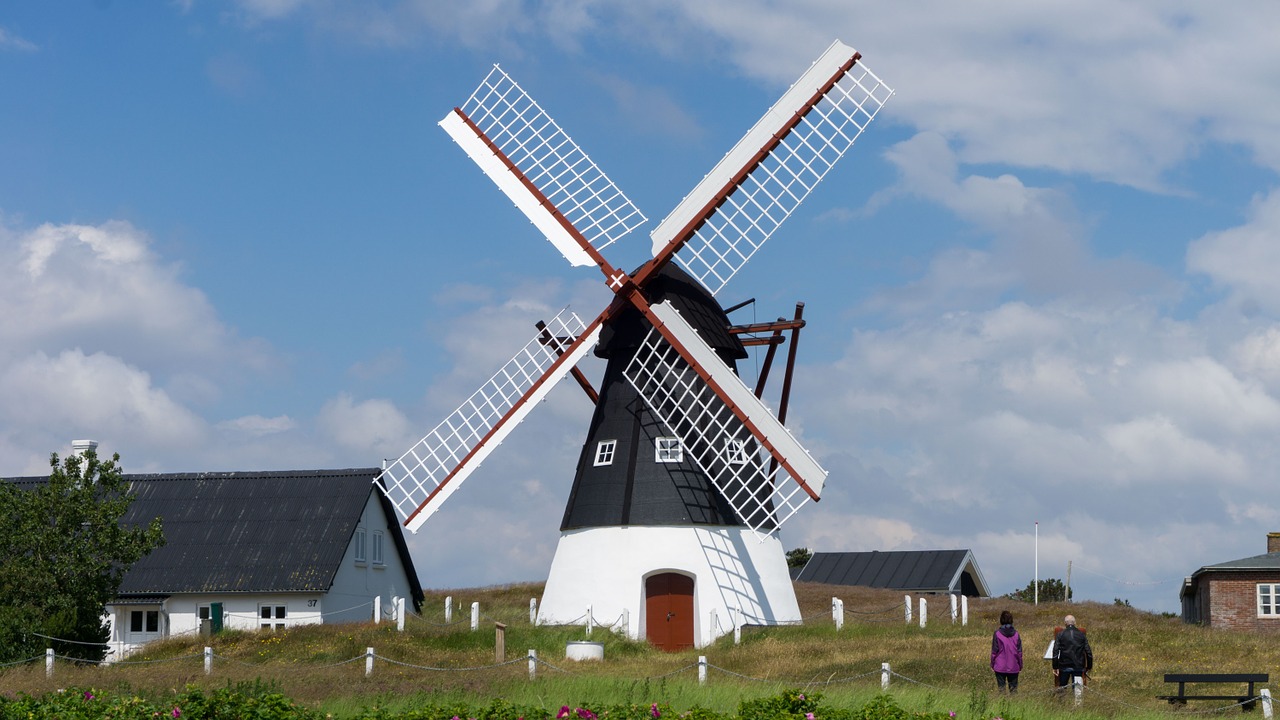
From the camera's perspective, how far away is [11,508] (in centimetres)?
2670

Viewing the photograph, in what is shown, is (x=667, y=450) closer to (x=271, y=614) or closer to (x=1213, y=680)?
(x=271, y=614)

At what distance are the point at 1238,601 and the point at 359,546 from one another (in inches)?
1003

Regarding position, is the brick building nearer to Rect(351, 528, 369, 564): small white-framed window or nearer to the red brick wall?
the red brick wall

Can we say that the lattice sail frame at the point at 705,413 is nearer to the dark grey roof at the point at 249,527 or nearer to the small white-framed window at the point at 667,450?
the small white-framed window at the point at 667,450

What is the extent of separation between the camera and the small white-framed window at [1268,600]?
39.2 meters

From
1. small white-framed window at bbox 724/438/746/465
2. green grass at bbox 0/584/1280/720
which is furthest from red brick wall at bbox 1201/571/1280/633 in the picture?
small white-framed window at bbox 724/438/746/465

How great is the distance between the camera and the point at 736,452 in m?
28.3

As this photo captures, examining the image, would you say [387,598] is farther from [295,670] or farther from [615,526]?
[295,670]

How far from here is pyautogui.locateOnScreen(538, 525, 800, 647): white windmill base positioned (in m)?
28.0

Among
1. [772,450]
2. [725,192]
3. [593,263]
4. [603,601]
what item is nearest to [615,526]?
[603,601]

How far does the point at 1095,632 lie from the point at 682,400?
10166 mm

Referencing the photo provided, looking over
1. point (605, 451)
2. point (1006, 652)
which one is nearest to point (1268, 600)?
point (605, 451)

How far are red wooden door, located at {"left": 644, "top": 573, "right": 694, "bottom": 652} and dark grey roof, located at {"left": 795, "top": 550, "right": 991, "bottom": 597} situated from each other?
27.2 metres

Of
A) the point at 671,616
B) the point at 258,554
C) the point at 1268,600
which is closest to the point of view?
the point at 671,616
